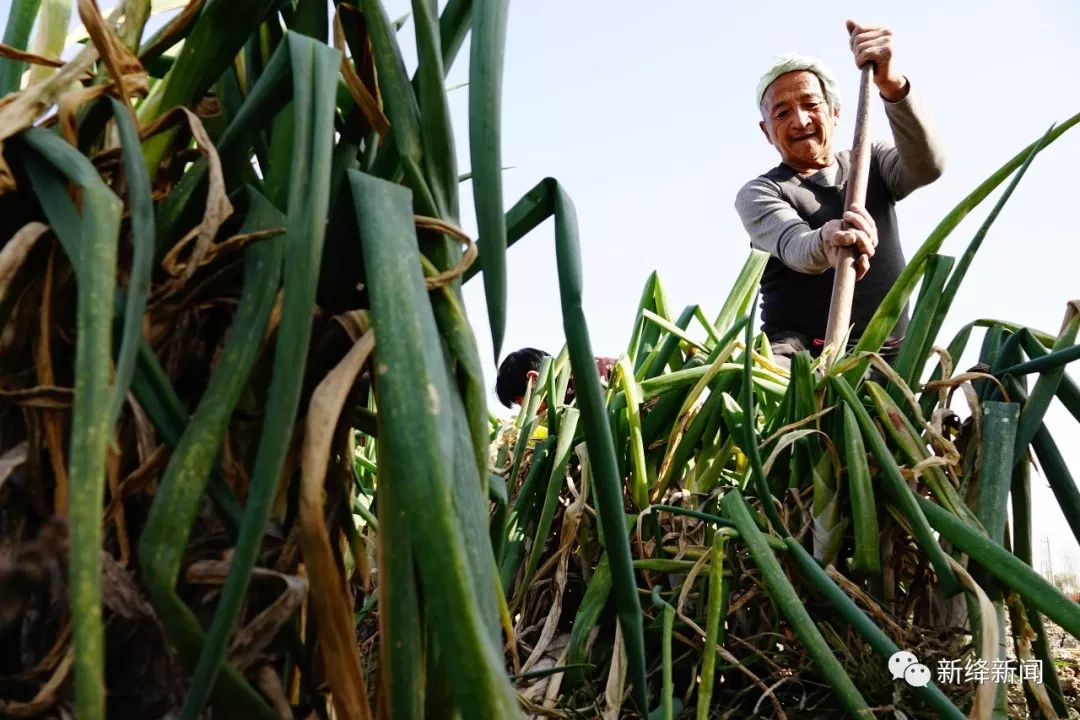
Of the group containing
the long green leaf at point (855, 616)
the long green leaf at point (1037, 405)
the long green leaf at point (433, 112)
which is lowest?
the long green leaf at point (855, 616)

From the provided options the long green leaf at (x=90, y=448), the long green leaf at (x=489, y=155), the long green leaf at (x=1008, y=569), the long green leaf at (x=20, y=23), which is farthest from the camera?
the long green leaf at (x=1008, y=569)

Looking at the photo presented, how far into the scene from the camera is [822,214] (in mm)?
2184

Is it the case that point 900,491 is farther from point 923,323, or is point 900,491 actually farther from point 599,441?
point 599,441

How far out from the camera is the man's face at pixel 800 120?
2221 millimetres

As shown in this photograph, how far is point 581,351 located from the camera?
14.4 inches

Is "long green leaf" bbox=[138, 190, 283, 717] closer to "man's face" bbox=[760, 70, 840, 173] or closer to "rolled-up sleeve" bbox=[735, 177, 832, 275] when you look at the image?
"rolled-up sleeve" bbox=[735, 177, 832, 275]

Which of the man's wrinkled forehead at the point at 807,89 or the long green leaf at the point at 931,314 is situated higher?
the man's wrinkled forehead at the point at 807,89

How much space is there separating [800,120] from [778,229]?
0.28 m

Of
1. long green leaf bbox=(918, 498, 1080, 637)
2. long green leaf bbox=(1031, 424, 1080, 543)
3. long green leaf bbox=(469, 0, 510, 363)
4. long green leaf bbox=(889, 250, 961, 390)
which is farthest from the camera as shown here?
long green leaf bbox=(889, 250, 961, 390)

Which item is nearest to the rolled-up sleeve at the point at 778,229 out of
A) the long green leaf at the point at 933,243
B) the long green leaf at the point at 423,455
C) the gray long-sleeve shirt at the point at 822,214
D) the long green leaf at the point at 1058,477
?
the gray long-sleeve shirt at the point at 822,214

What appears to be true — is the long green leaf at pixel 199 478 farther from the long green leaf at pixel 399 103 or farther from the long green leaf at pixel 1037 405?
the long green leaf at pixel 1037 405

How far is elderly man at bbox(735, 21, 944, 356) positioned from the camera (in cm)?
197

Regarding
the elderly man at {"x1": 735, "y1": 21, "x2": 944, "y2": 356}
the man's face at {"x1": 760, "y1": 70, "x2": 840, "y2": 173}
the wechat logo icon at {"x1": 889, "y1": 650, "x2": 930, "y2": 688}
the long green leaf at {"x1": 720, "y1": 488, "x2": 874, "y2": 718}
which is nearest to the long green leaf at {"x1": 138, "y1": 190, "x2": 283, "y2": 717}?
the long green leaf at {"x1": 720, "y1": 488, "x2": 874, "y2": 718}

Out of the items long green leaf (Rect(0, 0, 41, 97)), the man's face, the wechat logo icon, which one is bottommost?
the wechat logo icon
